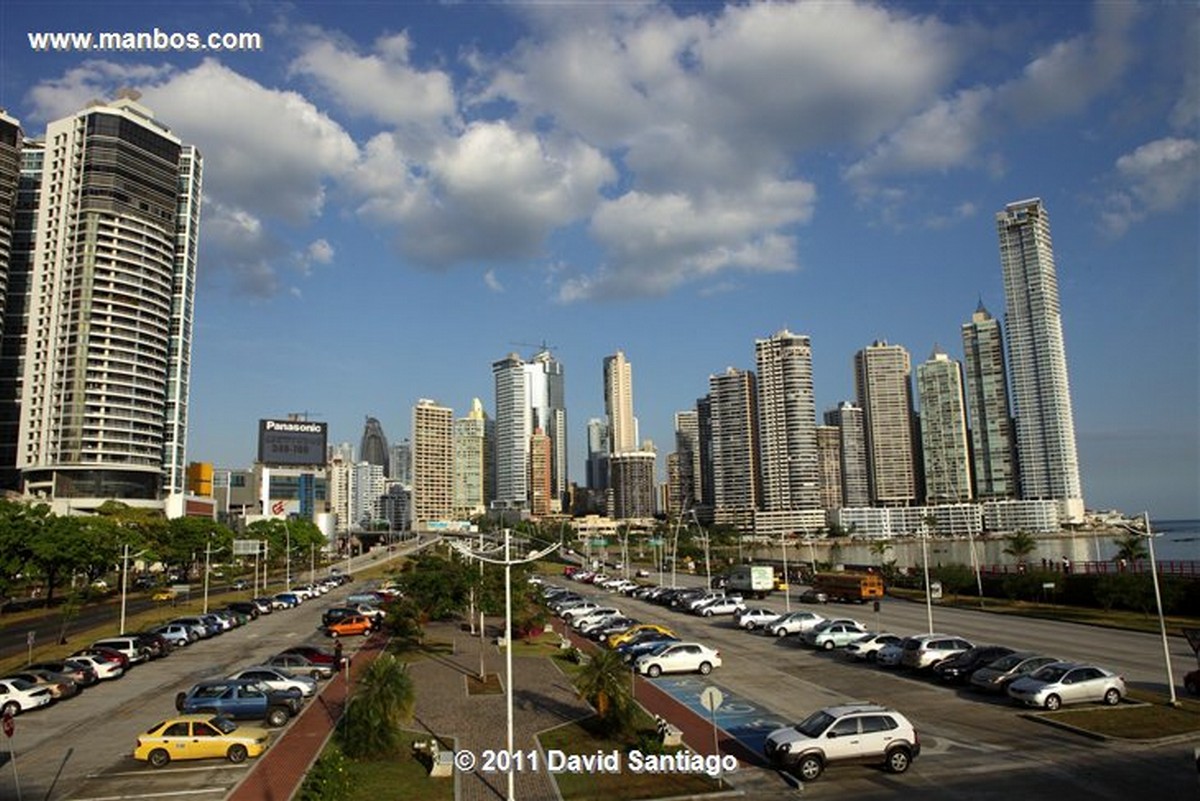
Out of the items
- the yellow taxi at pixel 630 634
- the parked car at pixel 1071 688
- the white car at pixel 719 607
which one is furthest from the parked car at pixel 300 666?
the white car at pixel 719 607

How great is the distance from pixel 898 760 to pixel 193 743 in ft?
66.4

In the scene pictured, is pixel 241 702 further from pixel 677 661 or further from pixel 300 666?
pixel 677 661

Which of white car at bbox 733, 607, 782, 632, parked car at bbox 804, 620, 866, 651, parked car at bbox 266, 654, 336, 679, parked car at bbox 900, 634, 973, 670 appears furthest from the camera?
white car at bbox 733, 607, 782, 632

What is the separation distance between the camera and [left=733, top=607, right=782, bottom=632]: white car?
52.0 m

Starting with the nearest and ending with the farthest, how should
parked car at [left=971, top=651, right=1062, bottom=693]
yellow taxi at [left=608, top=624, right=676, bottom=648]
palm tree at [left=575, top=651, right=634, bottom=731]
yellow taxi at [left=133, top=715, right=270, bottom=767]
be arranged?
yellow taxi at [left=133, top=715, right=270, bottom=767], palm tree at [left=575, top=651, right=634, bottom=731], parked car at [left=971, top=651, right=1062, bottom=693], yellow taxi at [left=608, top=624, right=676, bottom=648]

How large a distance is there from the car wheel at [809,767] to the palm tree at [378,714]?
11.6 meters

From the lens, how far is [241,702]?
29828mm

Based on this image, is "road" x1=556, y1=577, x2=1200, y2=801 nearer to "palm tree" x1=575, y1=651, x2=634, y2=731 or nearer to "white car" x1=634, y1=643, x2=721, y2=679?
"white car" x1=634, y1=643, x2=721, y2=679

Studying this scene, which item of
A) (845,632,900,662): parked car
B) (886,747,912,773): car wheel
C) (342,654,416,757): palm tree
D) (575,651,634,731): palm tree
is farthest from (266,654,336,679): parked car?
(886,747,912,773): car wheel

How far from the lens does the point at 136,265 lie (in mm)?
150875

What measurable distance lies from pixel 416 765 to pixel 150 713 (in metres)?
15.2

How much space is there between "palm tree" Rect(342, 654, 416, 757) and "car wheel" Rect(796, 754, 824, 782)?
1161 centimetres

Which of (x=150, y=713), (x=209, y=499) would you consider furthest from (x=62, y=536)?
(x=209, y=499)

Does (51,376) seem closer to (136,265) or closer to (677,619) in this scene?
(136,265)
